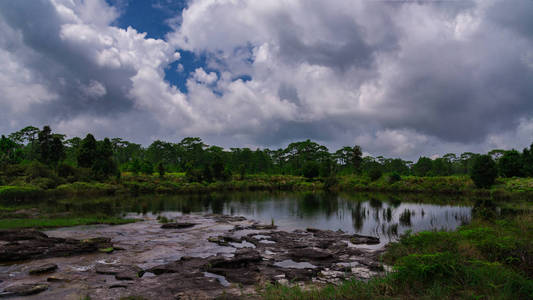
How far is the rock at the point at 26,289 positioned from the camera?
979 centimetres

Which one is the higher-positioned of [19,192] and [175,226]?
[19,192]

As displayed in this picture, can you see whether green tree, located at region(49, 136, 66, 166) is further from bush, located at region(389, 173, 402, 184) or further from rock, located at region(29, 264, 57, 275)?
bush, located at region(389, 173, 402, 184)

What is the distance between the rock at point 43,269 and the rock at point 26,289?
1.43 meters

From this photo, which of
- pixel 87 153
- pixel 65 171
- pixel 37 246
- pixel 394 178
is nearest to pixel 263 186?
pixel 394 178

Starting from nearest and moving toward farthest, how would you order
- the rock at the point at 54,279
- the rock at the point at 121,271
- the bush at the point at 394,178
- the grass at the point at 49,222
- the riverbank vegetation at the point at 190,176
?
the rock at the point at 54,279
the rock at the point at 121,271
the grass at the point at 49,222
the riverbank vegetation at the point at 190,176
the bush at the point at 394,178

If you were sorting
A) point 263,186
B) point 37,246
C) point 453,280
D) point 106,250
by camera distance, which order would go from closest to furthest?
point 453,280
point 37,246
point 106,250
point 263,186

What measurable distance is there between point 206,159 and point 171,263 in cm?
10020

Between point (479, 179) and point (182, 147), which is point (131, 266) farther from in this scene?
point (182, 147)

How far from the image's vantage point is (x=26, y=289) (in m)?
9.94

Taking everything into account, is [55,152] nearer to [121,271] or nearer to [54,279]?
[54,279]

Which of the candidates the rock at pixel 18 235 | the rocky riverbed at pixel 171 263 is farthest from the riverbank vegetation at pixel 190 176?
the rocky riverbed at pixel 171 263

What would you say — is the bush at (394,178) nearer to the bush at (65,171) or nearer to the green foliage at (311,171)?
the green foliage at (311,171)

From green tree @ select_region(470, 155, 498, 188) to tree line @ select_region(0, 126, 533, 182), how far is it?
46 centimetres

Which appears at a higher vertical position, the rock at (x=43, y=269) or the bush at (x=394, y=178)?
the bush at (x=394, y=178)
